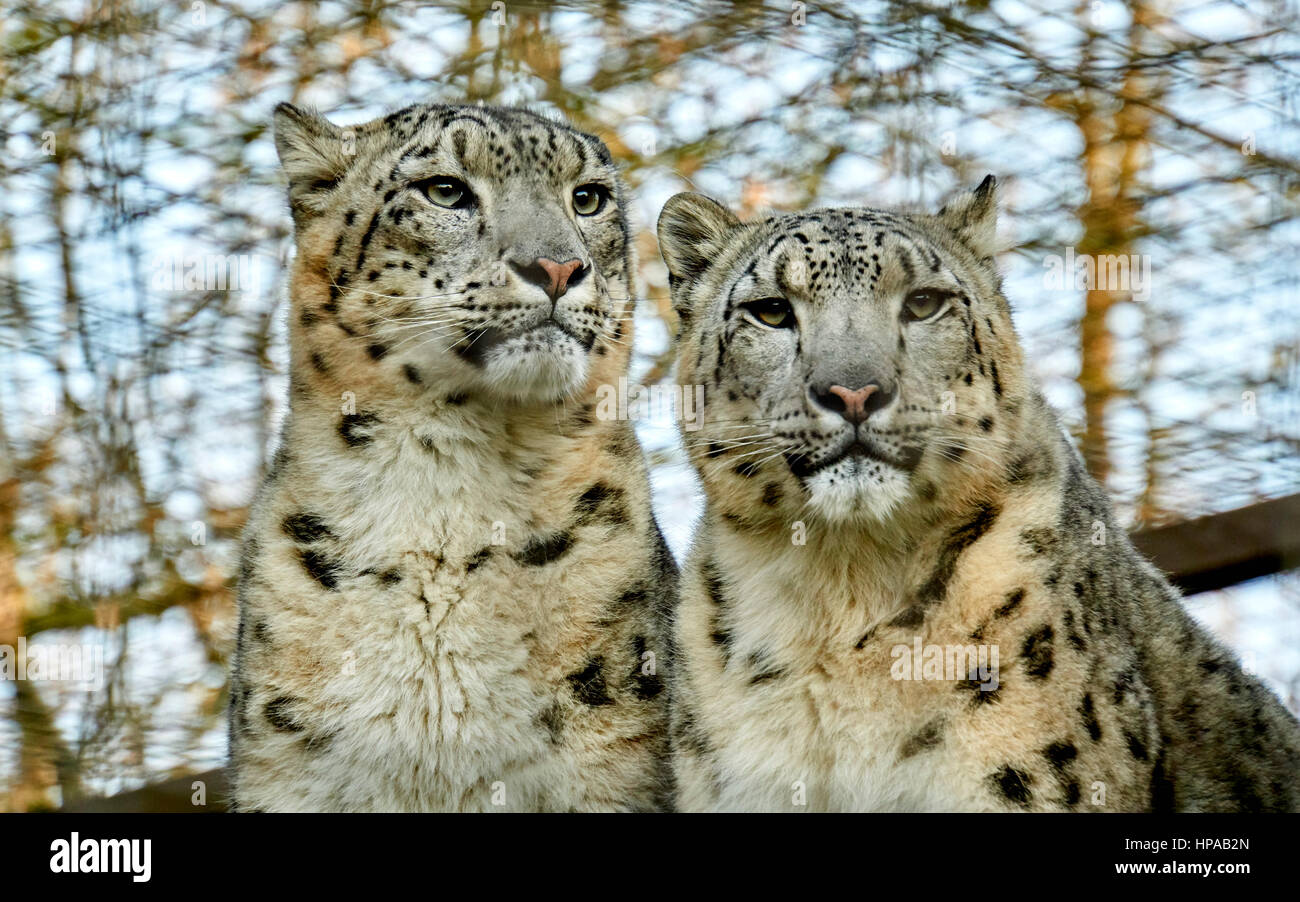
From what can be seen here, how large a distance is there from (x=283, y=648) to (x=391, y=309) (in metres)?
1.23

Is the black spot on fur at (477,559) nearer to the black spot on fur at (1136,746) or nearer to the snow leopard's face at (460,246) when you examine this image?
the snow leopard's face at (460,246)

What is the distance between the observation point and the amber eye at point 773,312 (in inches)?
197

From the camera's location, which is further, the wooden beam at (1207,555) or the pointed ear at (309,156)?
the wooden beam at (1207,555)

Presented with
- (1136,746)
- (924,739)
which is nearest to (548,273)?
(924,739)

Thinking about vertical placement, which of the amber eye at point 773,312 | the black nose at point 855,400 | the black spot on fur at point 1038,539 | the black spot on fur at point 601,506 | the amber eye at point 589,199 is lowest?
the black spot on fur at point 601,506

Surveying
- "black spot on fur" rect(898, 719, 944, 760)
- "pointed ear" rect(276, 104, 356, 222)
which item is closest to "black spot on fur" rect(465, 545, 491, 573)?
"pointed ear" rect(276, 104, 356, 222)

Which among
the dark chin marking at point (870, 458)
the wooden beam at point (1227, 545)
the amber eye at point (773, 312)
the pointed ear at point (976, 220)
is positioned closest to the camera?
the dark chin marking at point (870, 458)

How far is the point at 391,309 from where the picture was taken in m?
5.36

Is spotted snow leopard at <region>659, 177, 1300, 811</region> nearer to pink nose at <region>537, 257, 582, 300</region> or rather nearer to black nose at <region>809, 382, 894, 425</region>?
black nose at <region>809, 382, 894, 425</region>

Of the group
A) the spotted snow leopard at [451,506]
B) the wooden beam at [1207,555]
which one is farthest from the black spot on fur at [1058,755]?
the wooden beam at [1207,555]

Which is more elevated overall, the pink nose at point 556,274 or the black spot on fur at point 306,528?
the pink nose at point 556,274

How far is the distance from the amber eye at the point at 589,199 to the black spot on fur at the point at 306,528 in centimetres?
150
